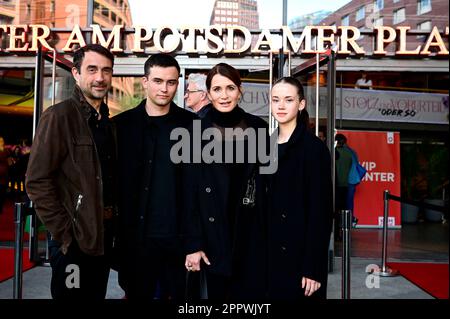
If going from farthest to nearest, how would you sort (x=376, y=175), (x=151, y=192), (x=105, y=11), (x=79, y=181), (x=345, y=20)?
(x=376, y=175) < (x=105, y=11) < (x=345, y=20) < (x=151, y=192) < (x=79, y=181)

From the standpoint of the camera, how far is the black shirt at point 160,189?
2570 mm

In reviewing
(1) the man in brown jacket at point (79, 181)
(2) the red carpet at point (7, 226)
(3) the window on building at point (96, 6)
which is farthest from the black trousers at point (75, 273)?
(3) the window on building at point (96, 6)

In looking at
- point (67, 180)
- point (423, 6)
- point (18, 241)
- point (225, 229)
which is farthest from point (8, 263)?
point (423, 6)

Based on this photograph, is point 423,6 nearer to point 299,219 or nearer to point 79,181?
point 299,219

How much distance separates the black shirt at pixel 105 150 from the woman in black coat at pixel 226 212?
15.4 inches

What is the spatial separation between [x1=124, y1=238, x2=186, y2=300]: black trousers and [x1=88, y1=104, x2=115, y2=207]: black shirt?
0.33 m

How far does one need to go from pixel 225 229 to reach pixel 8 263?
3.84 metres

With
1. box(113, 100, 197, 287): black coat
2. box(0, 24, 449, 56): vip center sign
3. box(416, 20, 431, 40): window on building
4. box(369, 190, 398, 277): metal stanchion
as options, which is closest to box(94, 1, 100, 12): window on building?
box(0, 24, 449, 56): vip center sign

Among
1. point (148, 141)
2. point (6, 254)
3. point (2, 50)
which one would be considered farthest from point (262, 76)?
point (148, 141)

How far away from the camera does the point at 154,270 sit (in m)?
2.68

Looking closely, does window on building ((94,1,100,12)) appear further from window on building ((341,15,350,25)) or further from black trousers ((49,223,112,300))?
black trousers ((49,223,112,300))

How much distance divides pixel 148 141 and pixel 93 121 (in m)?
0.31

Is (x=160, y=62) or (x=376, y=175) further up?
(x=160, y=62)
